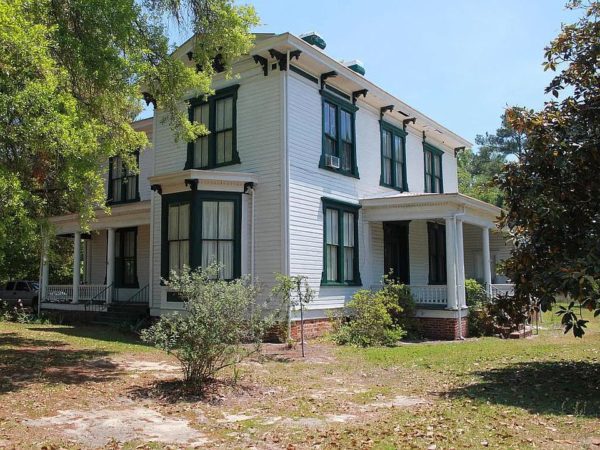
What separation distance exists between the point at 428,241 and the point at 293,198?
8303mm

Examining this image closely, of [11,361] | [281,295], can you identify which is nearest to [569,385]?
[281,295]

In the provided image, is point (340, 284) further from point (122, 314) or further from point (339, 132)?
point (122, 314)

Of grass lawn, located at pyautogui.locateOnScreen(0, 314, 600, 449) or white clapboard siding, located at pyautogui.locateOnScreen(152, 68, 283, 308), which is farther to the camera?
white clapboard siding, located at pyautogui.locateOnScreen(152, 68, 283, 308)

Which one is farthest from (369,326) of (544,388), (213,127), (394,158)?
(394,158)

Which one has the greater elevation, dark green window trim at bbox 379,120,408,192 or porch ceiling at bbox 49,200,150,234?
dark green window trim at bbox 379,120,408,192

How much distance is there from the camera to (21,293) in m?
24.6

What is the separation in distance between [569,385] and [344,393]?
3506mm

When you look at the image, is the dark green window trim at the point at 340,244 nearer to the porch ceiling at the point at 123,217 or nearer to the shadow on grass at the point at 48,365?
the porch ceiling at the point at 123,217

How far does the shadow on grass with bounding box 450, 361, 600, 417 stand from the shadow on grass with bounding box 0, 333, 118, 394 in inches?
239

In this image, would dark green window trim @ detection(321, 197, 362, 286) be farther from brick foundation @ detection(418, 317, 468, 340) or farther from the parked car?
the parked car

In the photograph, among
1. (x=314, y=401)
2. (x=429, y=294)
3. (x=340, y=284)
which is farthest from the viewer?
(x=429, y=294)

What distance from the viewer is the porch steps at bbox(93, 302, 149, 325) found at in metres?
17.8

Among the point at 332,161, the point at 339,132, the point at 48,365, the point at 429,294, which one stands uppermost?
the point at 339,132

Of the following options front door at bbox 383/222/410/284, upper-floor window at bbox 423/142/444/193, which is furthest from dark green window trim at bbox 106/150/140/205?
A: upper-floor window at bbox 423/142/444/193
